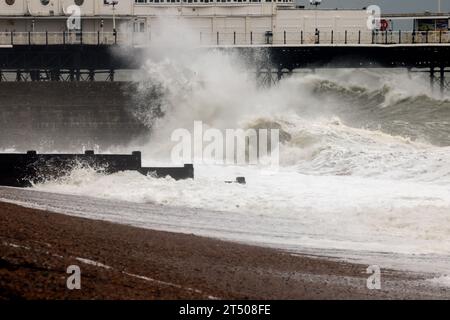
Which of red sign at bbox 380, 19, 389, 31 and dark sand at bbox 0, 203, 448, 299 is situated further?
red sign at bbox 380, 19, 389, 31

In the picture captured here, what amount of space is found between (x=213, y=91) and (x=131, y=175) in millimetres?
21391

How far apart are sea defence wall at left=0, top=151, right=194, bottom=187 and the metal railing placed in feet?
88.1

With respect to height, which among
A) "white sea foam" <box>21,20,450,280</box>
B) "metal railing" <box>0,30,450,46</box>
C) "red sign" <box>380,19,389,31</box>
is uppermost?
"red sign" <box>380,19,389,31</box>

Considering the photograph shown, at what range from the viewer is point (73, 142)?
46.4 meters

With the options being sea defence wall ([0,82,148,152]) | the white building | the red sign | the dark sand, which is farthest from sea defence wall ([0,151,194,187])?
the red sign

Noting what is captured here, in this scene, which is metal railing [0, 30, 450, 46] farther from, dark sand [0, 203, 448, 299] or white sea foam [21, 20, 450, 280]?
dark sand [0, 203, 448, 299]

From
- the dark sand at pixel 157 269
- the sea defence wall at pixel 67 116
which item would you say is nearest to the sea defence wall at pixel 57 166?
the dark sand at pixel 157 269

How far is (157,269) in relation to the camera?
532 inches

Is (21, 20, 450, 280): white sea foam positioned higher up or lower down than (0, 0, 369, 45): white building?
lower down

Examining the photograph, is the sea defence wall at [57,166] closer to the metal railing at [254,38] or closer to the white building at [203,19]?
the metal railing at [254,38]

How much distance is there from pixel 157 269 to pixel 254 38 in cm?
4295

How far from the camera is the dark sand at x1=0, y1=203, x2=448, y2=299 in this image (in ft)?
39.0

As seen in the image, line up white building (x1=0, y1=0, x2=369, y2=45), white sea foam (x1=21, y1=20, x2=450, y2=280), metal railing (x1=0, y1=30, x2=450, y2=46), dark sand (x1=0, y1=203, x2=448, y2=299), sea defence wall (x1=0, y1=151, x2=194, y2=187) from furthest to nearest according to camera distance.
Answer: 1. white building (x1=0, y1=0, x2=369, y2=45)
2. metal railing (x1=0, y1=30, x2=450, y2=46)
3. sea defence wall (x1=0, y1=151, x2=194, y2=187)
4. white sea foam (x1=21, y1=20, x2=450, y2=280)
5. dark sand (x1=0, y1=203, x2=448, y2=299)
